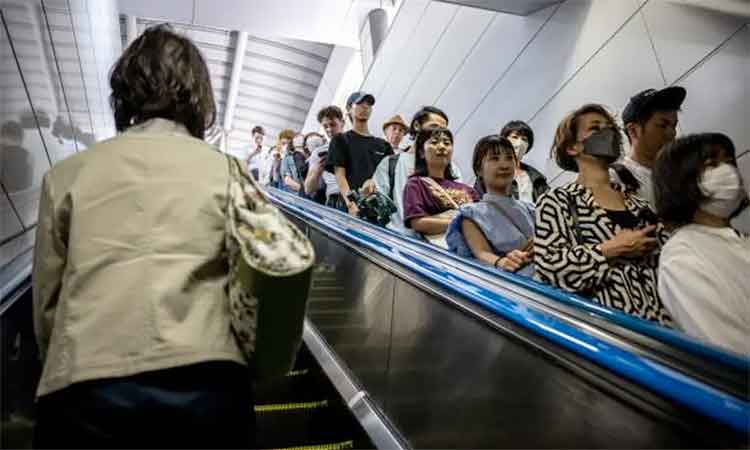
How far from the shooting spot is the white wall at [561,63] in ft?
12.4

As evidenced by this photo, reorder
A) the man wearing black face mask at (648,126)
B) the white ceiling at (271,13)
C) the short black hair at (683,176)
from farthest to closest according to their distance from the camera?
the white ceiling at (271,13)
the man wearing black face mask at (648,126)
the short black hair at (683,176)

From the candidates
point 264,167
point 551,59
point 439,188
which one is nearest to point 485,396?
point 439,188

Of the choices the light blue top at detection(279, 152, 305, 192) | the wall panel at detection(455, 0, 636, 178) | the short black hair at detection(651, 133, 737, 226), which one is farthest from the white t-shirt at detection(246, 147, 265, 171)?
the short black hair at detection(651, 133, 737, 226)

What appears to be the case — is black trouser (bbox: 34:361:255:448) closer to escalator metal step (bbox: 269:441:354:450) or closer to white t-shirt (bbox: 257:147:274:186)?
escalator metal step (bbox: 269:441:354:450)

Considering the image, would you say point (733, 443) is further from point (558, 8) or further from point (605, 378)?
point (558, 8)

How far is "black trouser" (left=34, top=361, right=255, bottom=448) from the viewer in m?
1.12

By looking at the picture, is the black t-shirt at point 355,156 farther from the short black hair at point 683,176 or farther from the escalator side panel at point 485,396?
the short black hair at point 683,176

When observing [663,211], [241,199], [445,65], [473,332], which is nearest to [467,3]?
[445,65]

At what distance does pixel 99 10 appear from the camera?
6.01m

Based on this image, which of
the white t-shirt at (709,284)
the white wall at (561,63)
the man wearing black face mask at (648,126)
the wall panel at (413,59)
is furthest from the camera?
the wall panel at (413,59)

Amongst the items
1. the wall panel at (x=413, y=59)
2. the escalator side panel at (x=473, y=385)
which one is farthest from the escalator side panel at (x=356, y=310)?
the wall panel at (x=413, y=59)

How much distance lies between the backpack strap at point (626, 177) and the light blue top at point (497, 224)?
49 centimetres

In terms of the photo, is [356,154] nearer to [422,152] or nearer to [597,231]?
[422,152]

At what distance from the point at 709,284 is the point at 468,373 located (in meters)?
0.84
